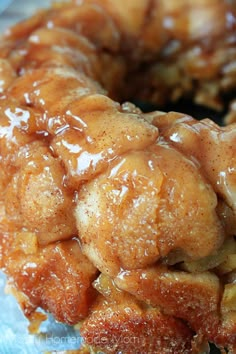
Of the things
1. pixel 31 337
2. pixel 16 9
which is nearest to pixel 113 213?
pixel 31 337

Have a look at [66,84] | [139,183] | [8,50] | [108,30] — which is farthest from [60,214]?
[108,30]

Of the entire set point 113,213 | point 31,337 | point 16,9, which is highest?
point 113,213

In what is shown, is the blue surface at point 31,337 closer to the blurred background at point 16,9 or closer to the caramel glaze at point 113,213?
the caramel glaze at point 113,213

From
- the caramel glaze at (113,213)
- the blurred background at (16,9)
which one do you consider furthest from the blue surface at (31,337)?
the blurred background at (16,9)

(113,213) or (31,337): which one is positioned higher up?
(113,213)

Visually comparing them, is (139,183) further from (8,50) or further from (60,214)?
(8,50)

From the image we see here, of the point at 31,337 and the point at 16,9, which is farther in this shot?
the point at 16,9

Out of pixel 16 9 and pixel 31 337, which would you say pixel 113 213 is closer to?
pixel 31 337

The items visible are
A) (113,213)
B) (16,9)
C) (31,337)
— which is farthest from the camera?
(16,9)
